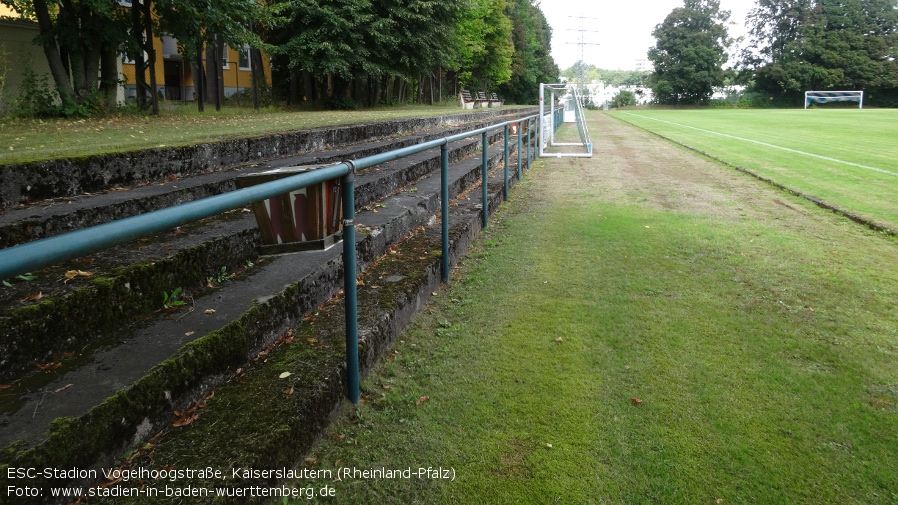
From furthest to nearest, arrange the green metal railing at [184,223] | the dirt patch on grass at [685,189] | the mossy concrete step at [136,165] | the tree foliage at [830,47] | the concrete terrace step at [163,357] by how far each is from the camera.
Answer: the tree foliage at [830,47]
the dirt patch on grass at [685,189]
the mossy concrete step at [136,165]
the concrete terrace step at [163,357]
the green metal railing at [184,223]

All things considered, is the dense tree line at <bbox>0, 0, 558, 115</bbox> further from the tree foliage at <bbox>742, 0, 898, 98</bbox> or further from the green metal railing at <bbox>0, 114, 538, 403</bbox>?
the tree foliage at <bbox>742, 0, 898, 98</bbox>

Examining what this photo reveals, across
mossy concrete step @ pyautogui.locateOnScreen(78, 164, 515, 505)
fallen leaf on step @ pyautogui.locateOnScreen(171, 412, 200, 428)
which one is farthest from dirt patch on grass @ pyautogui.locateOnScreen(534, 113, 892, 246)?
fallen leaf on step @ pyautogui.locateOnScreen(171, 412, 200, 428)

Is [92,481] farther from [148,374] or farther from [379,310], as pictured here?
[379,310]

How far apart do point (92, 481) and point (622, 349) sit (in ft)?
8.54

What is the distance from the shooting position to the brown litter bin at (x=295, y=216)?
242 cm

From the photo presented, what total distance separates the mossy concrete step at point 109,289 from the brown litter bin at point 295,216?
67 cm

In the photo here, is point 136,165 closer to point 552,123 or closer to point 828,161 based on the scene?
point 828,161

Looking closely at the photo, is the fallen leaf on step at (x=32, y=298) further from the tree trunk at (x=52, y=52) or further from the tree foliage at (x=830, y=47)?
the tree foliage at (x=830, y=47)

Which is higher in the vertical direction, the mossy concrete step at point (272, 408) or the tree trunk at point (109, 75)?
the tree trunk at point (109, 75)

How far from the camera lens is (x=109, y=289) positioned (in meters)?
2.54

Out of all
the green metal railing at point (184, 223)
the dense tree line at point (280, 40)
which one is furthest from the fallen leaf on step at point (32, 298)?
the dense tree line at point (280, 40)

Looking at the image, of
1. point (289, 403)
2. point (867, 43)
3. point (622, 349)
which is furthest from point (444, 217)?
point (867, 43)

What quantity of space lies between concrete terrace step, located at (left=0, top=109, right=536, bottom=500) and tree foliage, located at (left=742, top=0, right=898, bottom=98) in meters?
70.7

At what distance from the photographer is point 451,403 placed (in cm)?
291
